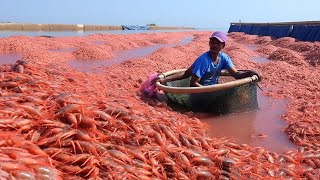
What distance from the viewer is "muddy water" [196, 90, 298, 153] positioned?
5688mm

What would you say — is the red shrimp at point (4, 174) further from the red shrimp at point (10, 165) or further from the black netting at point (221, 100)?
the black netting at point (221, 100)

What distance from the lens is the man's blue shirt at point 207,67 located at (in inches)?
262

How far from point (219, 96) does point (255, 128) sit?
0.96 m

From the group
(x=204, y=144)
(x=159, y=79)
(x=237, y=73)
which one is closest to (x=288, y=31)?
(x=237, y=73)

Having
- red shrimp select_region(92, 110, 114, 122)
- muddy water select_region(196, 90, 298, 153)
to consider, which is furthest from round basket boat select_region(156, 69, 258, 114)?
red shrimp select_region(92, 110, 114, 122)

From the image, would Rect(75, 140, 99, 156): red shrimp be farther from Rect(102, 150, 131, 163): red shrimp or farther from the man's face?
the man's face

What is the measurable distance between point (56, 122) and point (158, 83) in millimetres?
3585

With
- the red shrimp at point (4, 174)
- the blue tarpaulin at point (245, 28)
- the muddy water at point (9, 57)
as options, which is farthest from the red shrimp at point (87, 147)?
the blue tarpaulin at point (245, 28)

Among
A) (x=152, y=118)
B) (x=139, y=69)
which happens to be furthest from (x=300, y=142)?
(x=139, y=69)

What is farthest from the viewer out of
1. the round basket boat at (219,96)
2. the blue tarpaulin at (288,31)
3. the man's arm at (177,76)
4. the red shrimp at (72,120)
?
the blue tarpaulin at (288,31)

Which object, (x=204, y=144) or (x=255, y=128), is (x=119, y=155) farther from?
(x=255, y=128)

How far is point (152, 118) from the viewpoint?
484 cm

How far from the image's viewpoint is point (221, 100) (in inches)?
262

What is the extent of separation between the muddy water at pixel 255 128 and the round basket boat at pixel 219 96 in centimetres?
18
